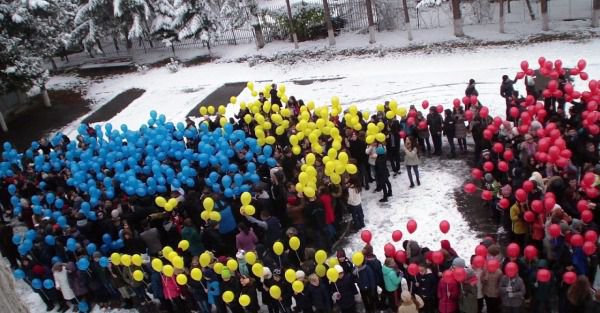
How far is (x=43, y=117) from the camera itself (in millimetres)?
21125

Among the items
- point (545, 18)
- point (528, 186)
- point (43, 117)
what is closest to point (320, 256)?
point (528, 186)

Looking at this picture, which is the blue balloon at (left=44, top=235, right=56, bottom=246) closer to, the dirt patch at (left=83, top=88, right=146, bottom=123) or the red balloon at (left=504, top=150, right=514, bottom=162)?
the red balloon at (left=504, top=150, right=514, bottom=162)

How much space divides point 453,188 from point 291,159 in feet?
11.3

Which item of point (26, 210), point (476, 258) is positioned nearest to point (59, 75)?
point (26, 210)

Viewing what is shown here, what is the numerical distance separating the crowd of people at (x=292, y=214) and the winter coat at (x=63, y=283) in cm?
2

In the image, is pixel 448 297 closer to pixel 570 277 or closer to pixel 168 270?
pixel 570 277

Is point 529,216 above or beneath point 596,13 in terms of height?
beneath

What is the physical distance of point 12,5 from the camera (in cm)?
1948

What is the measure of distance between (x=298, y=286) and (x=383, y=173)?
408cm

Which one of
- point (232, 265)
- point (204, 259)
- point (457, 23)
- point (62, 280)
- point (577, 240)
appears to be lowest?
point (62, 280)

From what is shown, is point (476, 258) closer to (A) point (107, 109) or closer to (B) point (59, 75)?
(A) point (107, 109)

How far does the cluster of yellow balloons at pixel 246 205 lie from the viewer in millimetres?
9734

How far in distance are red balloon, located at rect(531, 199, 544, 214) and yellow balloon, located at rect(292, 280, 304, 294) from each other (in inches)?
143

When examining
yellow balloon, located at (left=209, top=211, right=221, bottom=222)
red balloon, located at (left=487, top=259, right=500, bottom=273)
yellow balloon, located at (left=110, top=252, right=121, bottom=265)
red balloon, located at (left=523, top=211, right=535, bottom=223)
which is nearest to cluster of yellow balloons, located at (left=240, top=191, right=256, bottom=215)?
yellow balloon, located at (left=209, top=211, right=221, bottom=222)
